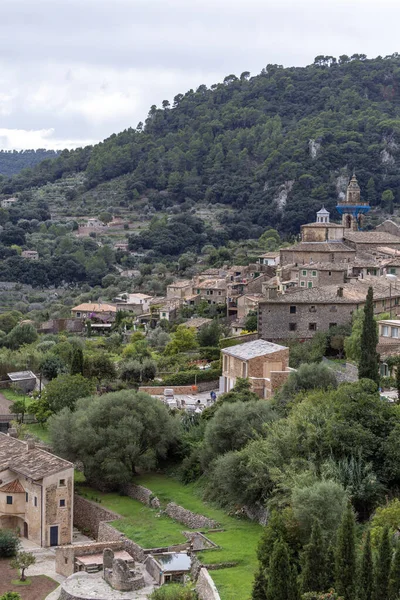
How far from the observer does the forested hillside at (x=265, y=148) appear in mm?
106312

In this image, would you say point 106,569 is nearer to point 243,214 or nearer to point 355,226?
point 355,226

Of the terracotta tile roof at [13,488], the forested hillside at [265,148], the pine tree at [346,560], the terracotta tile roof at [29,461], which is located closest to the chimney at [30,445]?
the terracotta tile roof at [29,461]

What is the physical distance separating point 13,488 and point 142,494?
3.91 meters

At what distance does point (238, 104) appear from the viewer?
466ft

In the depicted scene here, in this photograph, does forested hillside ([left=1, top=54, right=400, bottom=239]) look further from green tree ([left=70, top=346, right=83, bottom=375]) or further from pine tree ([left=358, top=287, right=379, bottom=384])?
pine tree ([left=358, top=287, right=379, bottom=384])

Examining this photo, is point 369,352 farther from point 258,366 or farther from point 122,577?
point 122,577

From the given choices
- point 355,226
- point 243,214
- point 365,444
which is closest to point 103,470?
point 365,444

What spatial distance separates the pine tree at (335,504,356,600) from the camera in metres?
21.3

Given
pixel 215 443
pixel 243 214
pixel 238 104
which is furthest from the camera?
pixel 238 104

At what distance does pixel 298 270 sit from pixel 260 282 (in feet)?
22.4

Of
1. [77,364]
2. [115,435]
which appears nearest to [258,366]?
[115,435]

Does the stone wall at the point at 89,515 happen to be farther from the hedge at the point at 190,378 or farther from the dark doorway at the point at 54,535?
the hedge at the point at 190,378

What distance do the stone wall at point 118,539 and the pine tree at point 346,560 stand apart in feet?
25.8

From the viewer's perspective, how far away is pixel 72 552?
29.3 meters
